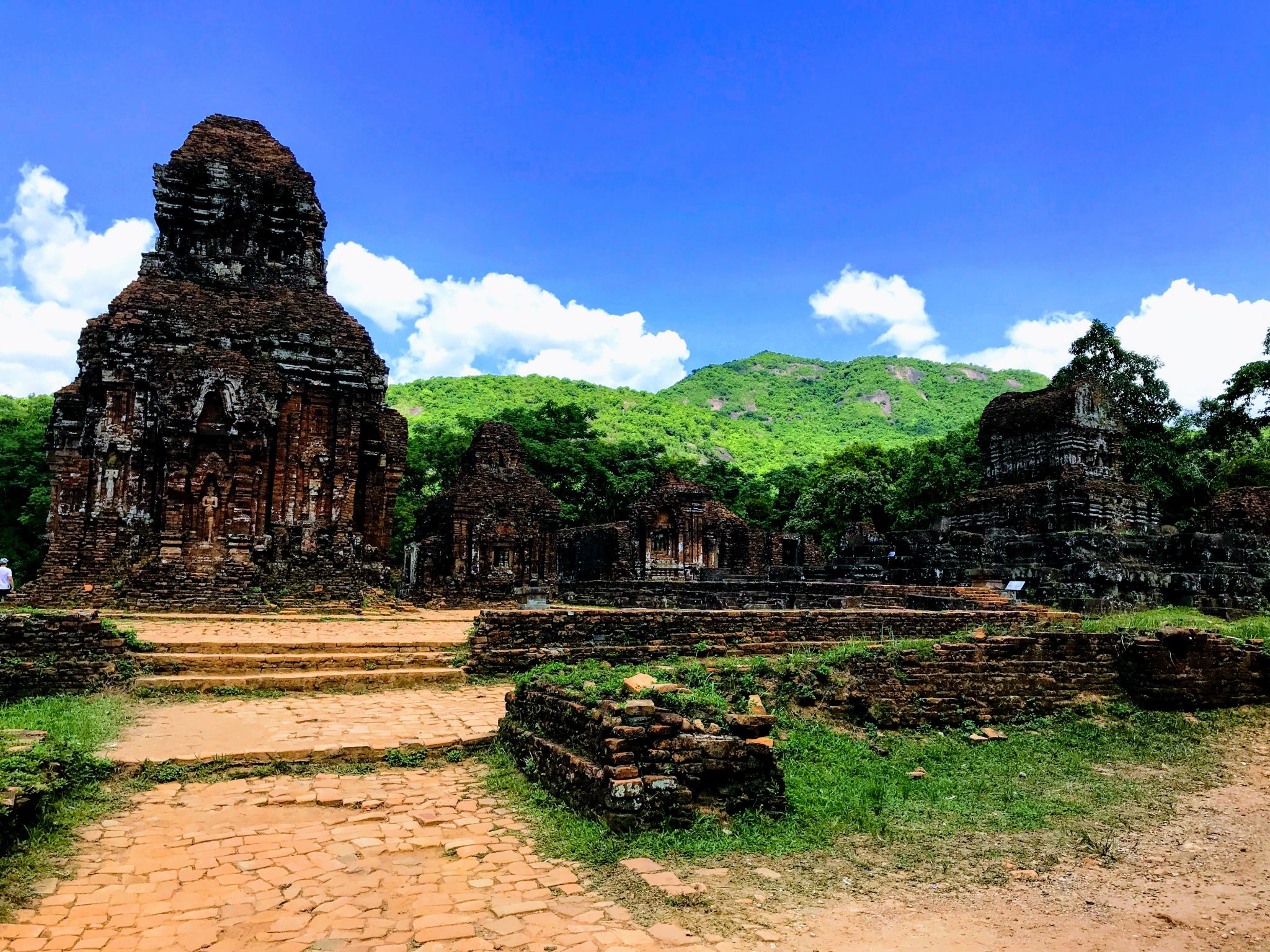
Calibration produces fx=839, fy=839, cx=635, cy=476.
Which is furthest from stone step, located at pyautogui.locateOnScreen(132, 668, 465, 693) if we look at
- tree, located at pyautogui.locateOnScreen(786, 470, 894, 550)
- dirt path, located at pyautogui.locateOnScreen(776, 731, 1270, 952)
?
tree, located at pyautogui.locateOnScreen(786, 470, 894, 550)

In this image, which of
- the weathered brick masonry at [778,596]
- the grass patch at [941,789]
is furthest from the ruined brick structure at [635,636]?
the weathered brick masonry at [778,596]

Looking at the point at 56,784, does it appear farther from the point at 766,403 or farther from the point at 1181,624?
the point at 766,403

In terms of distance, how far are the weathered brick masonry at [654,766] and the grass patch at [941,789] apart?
141mm

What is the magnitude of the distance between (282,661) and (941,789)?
833cm

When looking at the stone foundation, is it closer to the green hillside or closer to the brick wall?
the brick wall

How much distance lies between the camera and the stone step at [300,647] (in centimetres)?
1126

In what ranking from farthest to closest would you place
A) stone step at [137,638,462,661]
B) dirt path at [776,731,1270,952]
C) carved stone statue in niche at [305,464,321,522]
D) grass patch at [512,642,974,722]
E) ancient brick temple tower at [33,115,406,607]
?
carved stone statue in niche at [305,464,321,522] < ancient brick temple tower at [33,115,406,607] < stone step at [137,638,462,661] < grass patch at [512,642,974,722] < dirt path at [776,731,1270,952]

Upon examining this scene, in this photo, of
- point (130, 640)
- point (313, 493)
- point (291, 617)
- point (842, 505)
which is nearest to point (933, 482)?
point (842, 505)

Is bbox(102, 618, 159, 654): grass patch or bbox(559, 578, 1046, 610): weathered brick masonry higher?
bbox(559, 578, 1046, 610): weathered brick masonry

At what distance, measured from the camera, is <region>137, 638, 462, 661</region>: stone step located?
1126 cm

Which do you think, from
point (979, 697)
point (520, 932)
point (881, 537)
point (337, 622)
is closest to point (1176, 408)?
point (881, 537)

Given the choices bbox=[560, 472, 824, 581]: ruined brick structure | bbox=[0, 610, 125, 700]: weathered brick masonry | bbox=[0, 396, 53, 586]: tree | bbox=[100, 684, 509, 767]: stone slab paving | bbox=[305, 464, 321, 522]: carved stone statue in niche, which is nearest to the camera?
bbox=[100, 684, 509, 767]: stone slab paving

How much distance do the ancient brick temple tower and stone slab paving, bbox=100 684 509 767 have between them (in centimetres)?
913

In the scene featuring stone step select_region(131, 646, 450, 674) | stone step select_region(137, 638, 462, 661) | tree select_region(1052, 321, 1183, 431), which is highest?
tree select_region(1052, 321, 1183, 431)
